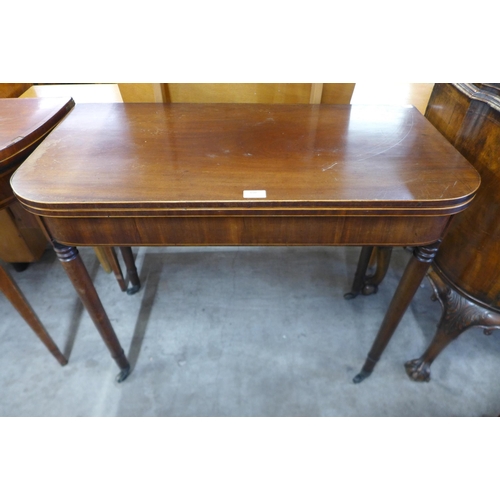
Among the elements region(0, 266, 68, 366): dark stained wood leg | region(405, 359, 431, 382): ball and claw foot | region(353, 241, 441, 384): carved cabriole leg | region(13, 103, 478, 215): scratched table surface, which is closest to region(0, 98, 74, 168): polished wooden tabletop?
region(13, 103, 478, 215): scratched table surface

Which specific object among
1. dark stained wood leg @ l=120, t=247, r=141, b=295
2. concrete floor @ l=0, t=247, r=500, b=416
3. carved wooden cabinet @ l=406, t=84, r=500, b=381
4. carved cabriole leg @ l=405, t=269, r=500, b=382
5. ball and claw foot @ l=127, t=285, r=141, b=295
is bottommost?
concrete floor @ l=0, t=247, r=500, b=416

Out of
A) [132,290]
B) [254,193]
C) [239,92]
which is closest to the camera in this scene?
[254,193]

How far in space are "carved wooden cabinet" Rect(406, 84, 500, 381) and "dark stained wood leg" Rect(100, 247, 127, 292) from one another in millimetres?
1041

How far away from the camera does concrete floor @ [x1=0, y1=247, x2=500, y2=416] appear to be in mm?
1056

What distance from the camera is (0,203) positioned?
0.79 m

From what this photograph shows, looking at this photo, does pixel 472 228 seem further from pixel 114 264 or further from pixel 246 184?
Result: pixel 114 264

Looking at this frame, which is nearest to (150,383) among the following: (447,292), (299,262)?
(299,262)

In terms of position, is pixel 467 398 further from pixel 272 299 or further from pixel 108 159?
pixel 108 159

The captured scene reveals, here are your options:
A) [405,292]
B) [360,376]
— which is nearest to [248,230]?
[405,292]

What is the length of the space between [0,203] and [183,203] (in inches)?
18.7

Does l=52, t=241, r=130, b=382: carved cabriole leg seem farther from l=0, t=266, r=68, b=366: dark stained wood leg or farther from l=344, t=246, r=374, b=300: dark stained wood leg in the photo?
l=344, t=246, r=374, b=300: dark stained wood leg

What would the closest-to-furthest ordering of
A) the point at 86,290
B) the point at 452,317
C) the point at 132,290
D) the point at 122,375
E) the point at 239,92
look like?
the point at 86,290
the point at 452,317
the point at 122,375
the point at 239,92
the point at 132,290

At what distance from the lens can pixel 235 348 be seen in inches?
46.9

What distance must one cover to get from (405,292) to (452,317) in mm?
228
